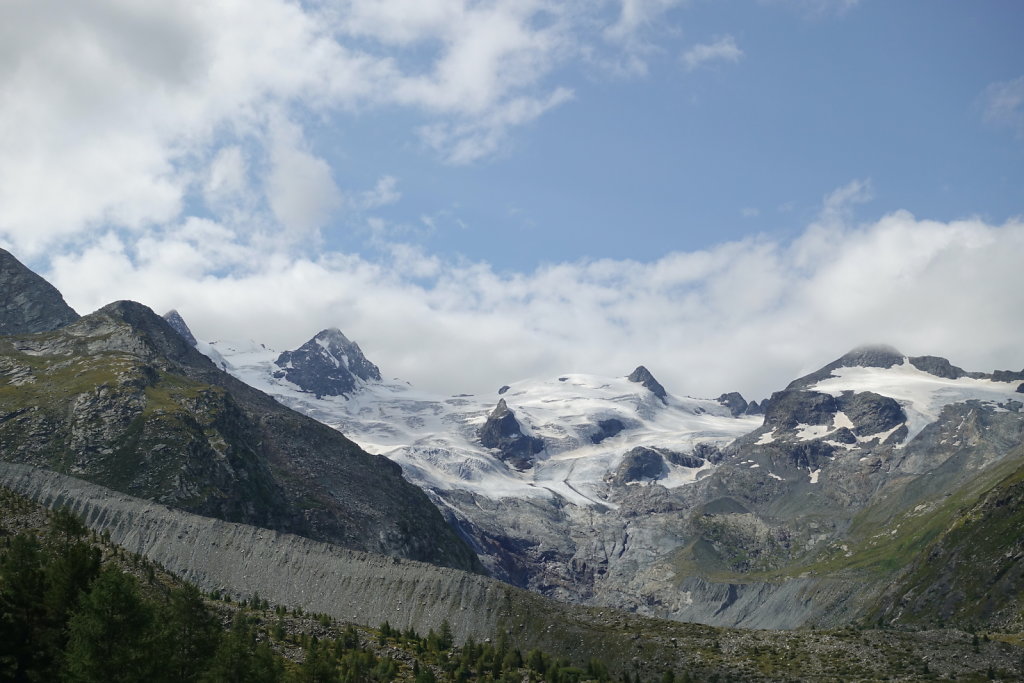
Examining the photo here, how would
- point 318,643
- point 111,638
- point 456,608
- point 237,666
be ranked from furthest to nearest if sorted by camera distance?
1. point 456,608
2. point 318,643
3. point 237,666
4. point 111,638

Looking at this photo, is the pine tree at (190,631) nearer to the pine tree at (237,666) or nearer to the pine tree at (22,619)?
the pine tree at (237,666)

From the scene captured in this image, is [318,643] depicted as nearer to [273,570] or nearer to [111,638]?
[111,638]

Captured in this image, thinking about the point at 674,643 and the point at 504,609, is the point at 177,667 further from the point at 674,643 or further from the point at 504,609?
the point at 504,609

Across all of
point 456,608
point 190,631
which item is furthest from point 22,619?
point 456,608

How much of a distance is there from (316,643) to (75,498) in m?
95.1

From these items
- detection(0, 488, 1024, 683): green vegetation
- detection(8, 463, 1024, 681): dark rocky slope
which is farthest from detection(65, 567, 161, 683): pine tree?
detection(8, 463, 1024, 681): dark rocky slope

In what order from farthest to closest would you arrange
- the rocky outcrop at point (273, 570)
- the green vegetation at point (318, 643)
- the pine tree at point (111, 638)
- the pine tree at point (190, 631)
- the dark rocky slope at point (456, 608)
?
1. the rocky outcrop at point (273, 570)
2. the dark rocky slope at point (456, 608)
3. the pine tree at point (190, 631)
4. the green vegetation at point (318, 643)
5. the pine tree at point (111, 638)

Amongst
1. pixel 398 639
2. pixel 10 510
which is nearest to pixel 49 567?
pixel 10 510

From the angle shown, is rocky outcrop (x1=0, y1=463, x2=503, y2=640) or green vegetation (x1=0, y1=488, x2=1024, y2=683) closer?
green vegetation (x1=0, y1=488, x2=1024, y2=683)

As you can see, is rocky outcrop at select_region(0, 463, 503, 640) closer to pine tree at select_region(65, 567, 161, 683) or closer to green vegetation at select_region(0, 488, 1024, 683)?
green vegetation at select_region(0, 488, 1024, 683)

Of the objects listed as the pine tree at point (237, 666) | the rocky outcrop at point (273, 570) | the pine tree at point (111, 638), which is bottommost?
the rocky outcrop at point (273, 570)

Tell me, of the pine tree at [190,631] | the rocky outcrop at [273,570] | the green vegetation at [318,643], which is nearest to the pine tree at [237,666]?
the green vegetation at [318,643]

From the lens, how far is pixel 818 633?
15175 cm

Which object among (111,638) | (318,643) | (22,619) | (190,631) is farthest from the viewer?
Answer: (318,643)
